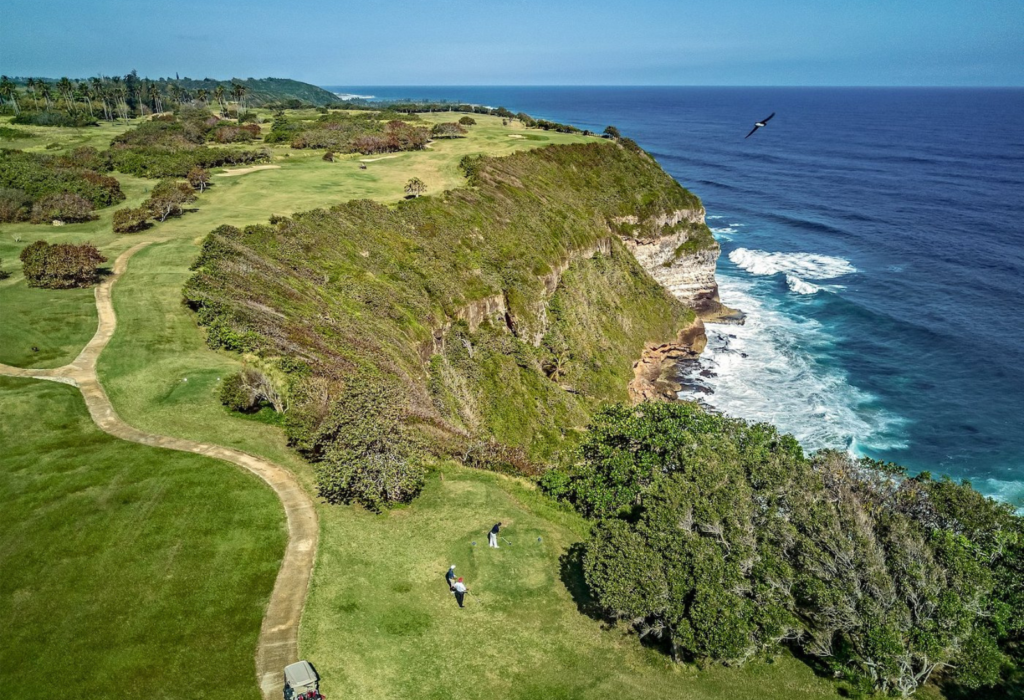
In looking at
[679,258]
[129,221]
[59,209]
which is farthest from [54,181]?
[679,258]

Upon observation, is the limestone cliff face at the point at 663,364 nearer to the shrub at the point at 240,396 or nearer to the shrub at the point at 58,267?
the shrub at the point at 240,396

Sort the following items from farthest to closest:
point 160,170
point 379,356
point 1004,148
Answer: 1. point 1004,148
2. point 160,170
3. point 379,356

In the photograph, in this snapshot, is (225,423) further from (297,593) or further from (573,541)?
(573,541)

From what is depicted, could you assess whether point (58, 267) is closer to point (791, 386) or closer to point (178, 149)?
point (178, 149)

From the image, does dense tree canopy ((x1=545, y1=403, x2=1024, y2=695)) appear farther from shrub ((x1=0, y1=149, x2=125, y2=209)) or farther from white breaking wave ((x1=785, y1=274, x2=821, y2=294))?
white breaking wave ((x1=785, y1=274, x2=821, y2=294))

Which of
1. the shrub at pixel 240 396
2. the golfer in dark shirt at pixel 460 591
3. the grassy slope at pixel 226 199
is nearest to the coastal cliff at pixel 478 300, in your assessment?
the shrub at pixel 240 396

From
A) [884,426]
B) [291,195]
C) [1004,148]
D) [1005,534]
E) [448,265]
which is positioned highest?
[1004,148]

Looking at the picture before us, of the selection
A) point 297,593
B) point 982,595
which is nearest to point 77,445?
point 297,593
